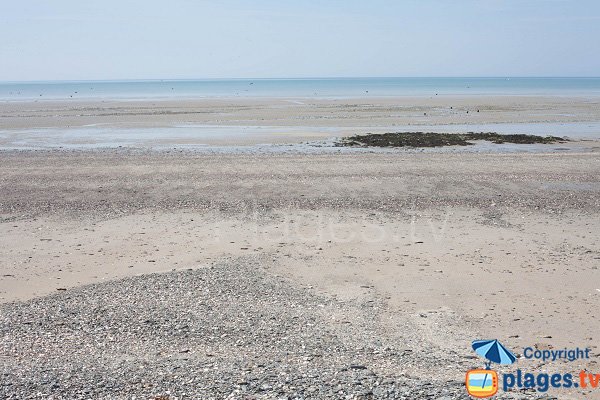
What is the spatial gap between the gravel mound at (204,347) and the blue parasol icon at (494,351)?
1.31ft

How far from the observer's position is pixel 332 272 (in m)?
10.8

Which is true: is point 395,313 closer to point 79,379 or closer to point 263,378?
point 263,378

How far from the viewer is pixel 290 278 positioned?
34.3 ft

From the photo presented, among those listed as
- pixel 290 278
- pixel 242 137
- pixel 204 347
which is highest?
pixel 242 137

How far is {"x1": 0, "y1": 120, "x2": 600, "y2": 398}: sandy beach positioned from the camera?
6.75 metres

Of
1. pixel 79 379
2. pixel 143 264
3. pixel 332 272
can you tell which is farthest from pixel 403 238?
pixel 79 379

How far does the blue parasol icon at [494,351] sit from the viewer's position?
6957 millimetres

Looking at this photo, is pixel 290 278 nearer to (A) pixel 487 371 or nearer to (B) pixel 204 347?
(B) pixel 204 347

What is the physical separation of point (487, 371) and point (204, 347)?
11.7 feet

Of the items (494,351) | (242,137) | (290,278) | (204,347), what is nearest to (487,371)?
(494,351)

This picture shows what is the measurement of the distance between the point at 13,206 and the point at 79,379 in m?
12.1

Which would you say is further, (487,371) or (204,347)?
(204,347)

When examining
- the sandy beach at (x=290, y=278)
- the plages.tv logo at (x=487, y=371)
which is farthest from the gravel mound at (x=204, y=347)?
the plages.tv logo at (x=487, y=371)

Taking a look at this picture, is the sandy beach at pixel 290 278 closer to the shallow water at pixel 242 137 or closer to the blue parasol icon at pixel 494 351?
the blue parasol icon at pixel 494 351
